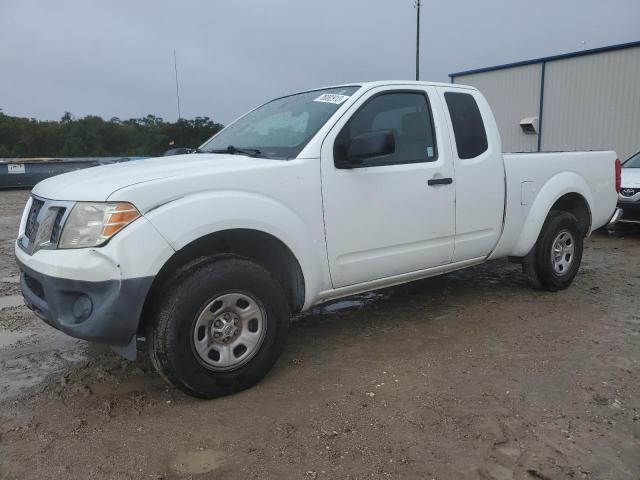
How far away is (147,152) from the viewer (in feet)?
122

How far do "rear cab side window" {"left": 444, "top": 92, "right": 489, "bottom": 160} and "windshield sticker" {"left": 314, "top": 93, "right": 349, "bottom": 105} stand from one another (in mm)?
1009

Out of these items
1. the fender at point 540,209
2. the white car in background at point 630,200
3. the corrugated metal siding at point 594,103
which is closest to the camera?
the fender at point 540,209

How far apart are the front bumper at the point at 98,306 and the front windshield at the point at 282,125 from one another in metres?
1.30

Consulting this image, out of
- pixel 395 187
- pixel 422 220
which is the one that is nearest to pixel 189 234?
pixel 395 187

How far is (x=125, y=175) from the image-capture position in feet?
9.89

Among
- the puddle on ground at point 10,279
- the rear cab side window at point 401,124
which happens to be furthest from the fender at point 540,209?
the puddle on ground at point 10,279

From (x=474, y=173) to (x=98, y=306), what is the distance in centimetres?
293

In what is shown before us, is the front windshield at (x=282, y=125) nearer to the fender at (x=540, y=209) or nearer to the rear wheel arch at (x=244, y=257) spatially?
the rear wheel arch at (x=244, y=257)

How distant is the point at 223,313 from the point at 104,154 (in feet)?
151

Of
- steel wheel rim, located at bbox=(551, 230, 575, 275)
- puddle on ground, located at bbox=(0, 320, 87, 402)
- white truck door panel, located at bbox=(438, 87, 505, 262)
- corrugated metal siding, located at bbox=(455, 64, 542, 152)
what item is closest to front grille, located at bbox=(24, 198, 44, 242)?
puddle on ground, located at bbox=(0, 320, 87, 402)

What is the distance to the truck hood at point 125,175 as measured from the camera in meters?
2.84

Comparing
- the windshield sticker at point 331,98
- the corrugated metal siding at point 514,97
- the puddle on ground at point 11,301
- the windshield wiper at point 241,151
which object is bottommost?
the puddle on ground at point 11,301

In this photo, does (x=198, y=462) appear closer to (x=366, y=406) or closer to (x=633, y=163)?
(x=366, y=406)

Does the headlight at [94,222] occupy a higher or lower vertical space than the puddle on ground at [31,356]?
higher
